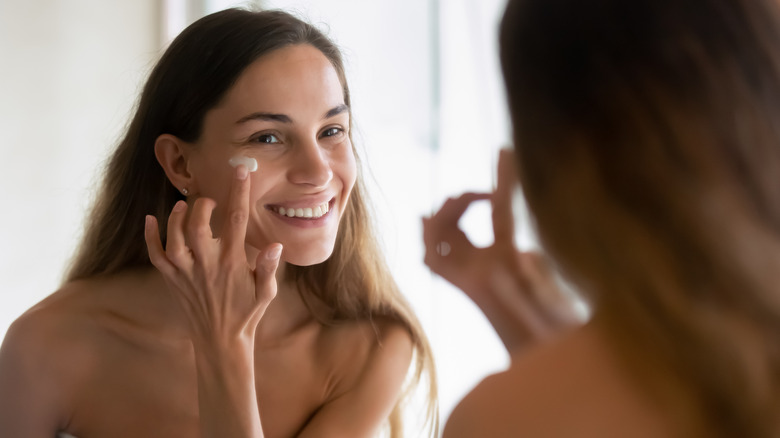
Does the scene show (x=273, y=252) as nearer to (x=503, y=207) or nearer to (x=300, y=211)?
(x=300, y=211)

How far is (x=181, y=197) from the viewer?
144cm

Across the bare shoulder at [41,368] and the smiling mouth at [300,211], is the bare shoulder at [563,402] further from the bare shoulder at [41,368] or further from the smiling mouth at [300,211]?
the bare shoulder at [41,368]

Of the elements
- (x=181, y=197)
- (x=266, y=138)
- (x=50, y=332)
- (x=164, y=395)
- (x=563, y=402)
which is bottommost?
(x=164, y=395)

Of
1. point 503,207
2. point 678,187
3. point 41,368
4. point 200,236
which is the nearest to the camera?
point 678,187

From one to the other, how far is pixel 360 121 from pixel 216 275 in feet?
4.91

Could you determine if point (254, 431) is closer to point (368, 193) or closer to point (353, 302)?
point (353, 302)

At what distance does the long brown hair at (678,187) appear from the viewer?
0.55 m

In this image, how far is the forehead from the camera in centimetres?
124

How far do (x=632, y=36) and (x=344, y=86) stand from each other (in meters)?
0.89

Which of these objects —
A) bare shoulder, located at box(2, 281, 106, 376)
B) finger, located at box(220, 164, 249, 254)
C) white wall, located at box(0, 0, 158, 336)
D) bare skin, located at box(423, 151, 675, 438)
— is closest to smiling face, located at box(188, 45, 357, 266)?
finger, located at box(220, 164, 249, 254)

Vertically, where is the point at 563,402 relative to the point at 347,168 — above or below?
below

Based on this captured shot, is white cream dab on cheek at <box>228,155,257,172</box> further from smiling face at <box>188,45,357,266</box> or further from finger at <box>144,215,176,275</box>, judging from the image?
finger at <box>144,215,176,275</box>

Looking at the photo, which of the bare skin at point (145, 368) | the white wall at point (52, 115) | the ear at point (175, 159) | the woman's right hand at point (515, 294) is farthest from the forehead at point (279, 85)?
the white wall at point (52, 115)

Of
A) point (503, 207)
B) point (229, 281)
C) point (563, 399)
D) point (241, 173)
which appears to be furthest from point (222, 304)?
point (563, 399)
